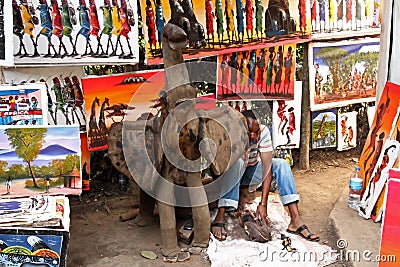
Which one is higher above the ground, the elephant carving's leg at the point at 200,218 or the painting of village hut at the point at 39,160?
the painting of village hut at the point at 39,160

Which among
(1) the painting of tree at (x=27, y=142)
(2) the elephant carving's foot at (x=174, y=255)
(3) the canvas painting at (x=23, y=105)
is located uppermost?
(3) the canvas painting at (x=23, y=105)

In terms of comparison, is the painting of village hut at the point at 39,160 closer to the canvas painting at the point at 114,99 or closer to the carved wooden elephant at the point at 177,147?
the carved wooden elephant at the point at 177,147

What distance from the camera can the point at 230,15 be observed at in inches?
228

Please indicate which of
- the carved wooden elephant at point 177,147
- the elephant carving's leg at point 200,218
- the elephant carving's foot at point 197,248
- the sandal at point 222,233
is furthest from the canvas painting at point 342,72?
the elephant carving's foot at point 197,248

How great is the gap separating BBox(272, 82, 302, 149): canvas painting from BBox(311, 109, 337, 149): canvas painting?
0.32m

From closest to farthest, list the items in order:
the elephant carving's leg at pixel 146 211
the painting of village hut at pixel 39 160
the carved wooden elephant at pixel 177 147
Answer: the painting of village hut at pixel 39 160
the carved wooden elephant at pixel 177 147
the elephant carving's leg at pixel 146 211

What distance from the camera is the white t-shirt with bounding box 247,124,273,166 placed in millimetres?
4867

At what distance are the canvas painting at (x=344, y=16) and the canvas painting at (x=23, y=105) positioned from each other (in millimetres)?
3413

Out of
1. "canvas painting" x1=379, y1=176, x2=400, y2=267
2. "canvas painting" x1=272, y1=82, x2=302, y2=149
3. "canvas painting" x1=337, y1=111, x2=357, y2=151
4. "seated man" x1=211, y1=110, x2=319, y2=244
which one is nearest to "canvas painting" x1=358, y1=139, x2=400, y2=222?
"seated man" x1=211, y1=110, x2=319, y2=244

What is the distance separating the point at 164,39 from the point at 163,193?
1316 mm

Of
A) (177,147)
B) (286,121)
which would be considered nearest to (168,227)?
(177,147)

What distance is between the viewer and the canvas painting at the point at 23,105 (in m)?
4.33

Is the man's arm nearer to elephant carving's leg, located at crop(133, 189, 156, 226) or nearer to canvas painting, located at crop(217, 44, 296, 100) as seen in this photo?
elephant carving's leg, located at crop(133, 189, 156, 226)

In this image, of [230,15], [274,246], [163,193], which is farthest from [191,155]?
[230,15]
